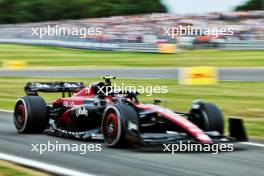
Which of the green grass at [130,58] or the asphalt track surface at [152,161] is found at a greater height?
the green grass at [130,58]

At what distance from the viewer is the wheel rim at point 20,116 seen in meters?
10.8

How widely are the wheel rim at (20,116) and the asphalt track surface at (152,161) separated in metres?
1.30

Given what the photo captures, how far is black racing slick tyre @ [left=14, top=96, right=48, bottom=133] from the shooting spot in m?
10.6

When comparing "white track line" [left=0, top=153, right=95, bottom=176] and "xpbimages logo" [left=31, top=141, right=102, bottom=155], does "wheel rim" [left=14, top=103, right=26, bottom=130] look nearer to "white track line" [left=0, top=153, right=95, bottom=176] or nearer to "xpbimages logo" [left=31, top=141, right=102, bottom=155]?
"xpbimages logo" [left=31, top=141, right=102, bottom=155]

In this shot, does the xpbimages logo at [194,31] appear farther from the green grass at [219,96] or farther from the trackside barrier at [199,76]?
the trackside barrier at [199,76]

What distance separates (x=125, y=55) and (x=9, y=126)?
29.2 meters

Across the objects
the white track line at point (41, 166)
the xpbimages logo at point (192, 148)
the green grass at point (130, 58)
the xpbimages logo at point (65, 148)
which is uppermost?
the green grass at point (130, 58)

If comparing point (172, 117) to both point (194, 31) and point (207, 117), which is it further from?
point (194, 31)

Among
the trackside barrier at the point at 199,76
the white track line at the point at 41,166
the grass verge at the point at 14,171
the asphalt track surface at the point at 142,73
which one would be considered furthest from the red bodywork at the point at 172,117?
the asphalt track surface at the point at 142,73

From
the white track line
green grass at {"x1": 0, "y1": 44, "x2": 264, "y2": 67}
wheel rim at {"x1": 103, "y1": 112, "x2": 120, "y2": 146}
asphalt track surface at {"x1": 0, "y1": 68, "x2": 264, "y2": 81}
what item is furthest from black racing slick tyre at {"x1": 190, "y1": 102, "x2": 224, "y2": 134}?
green grass at {"x1": 0, "y1": 44, "x2": 264, "y2": 67}

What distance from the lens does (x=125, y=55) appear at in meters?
41.2

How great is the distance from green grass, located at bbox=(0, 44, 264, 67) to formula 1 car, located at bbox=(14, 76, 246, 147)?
2196 cm

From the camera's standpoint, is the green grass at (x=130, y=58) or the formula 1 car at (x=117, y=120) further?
the green grass at (x=130, y=58)

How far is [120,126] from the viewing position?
8.58 m
